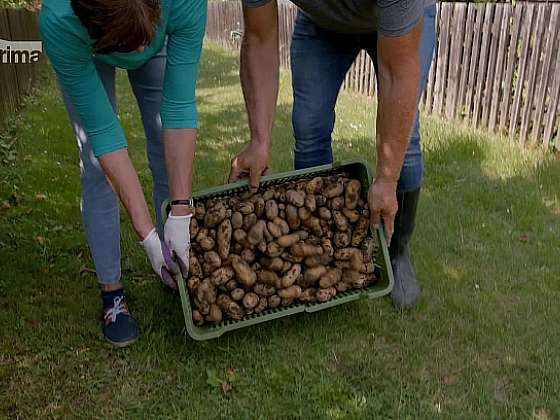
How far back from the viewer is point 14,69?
596 centimetres

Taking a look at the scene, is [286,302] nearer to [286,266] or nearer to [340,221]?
[286,266]

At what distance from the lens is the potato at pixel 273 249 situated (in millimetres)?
2227

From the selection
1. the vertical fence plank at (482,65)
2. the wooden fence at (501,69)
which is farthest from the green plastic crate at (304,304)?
the vertical fence plank at (482,65)

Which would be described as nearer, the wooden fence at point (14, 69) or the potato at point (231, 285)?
the potato at point (231, 285)

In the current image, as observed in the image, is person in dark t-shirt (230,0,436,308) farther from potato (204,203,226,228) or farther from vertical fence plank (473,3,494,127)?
vertical fence plank (473,3,494,127)

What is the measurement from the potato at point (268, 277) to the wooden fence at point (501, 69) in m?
2.81

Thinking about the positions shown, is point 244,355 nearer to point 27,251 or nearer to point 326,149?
point 326,149

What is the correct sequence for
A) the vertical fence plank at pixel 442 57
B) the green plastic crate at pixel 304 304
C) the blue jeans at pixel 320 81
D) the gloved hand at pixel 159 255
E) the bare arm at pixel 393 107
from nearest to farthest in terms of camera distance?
the bare arm at pixel 393 107 → the gloved hand at pixel 159 255 → the green plastic crate at pixel 304 304 → the blue jeans at pixel 320 81 → the vertical fence plank at pixel 442 57

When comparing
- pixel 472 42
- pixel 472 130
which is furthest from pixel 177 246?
pixel 472 42

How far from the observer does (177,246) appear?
6.75 ft

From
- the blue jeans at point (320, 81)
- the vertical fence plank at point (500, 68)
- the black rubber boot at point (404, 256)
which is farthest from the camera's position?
the vertical fence plank at point (500, 68)

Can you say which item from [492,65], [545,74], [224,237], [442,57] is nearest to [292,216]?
[224,237]

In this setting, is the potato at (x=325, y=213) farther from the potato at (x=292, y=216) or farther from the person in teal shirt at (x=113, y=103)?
the person in teal shirt at (x=113, y=103)

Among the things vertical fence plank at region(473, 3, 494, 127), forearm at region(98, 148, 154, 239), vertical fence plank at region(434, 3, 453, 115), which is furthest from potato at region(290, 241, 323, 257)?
vertical fence plank at region(434, 3, 453, 115)
